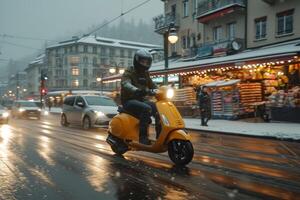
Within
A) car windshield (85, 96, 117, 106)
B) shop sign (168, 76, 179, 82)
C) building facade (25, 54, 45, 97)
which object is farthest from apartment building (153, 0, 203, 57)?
building facade (25, 54, 45, 97)

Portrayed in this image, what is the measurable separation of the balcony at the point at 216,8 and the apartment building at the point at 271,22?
79cm

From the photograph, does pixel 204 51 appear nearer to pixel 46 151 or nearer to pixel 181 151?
pixel 46 151

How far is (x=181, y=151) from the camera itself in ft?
25.6

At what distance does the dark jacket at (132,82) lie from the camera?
850 cm

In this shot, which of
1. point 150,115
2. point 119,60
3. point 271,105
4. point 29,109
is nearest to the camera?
point 150,115

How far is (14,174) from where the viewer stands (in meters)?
6.95

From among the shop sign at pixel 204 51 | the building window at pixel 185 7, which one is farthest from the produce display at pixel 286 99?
the building window at pixel 185 7

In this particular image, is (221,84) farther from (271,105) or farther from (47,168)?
(47,168)

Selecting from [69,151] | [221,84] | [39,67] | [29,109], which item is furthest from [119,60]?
[69,151]


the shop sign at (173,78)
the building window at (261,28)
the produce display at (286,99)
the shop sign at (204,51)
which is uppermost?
the building window at (261,28)

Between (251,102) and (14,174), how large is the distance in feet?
64.9

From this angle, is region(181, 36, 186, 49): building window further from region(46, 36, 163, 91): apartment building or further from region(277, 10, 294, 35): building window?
region(46, 36, 163, 91): apartment building

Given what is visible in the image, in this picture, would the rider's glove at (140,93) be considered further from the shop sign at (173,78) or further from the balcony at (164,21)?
the balcony at (164,21)

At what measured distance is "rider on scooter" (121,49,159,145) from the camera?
27.1 feet
